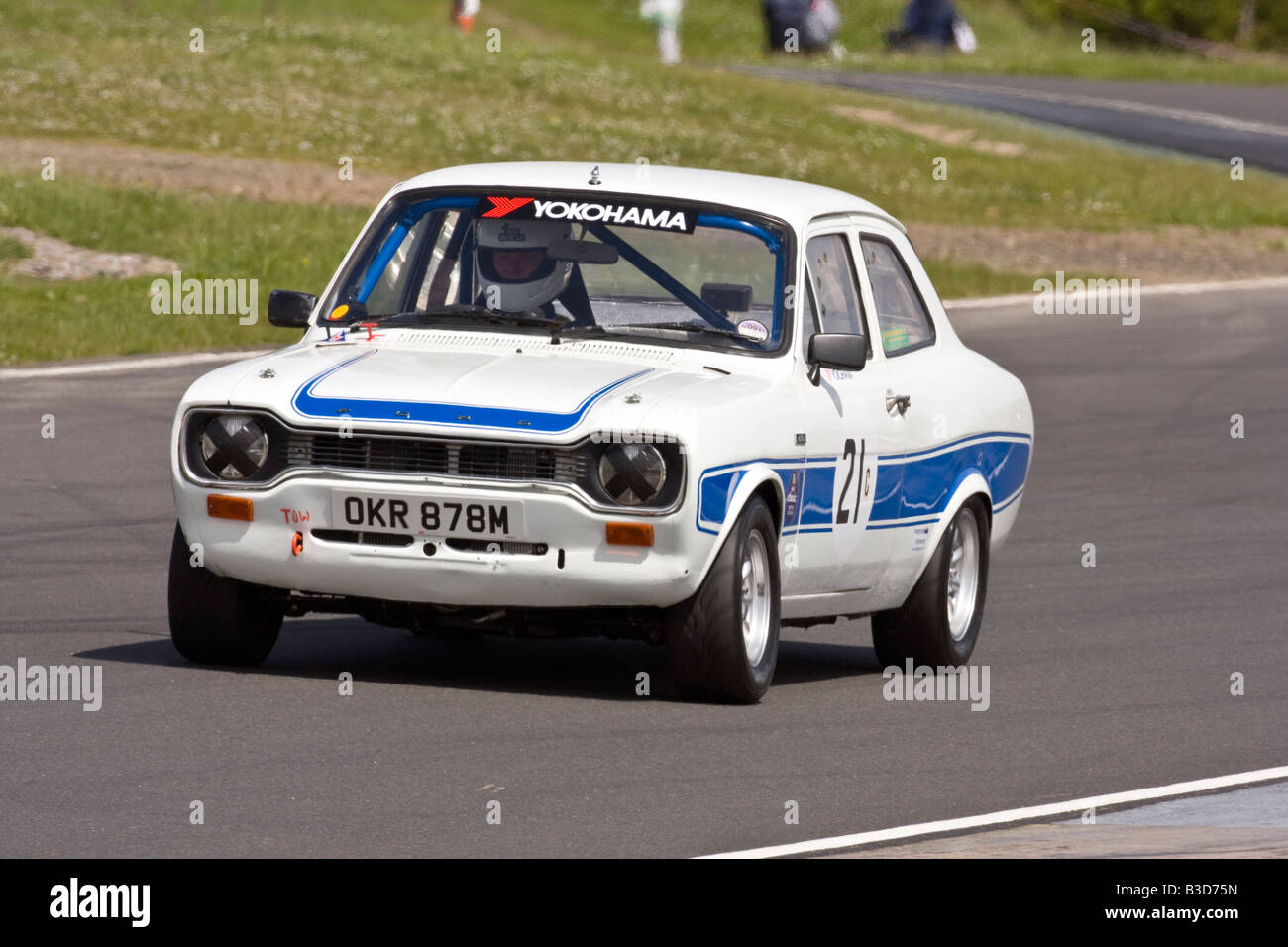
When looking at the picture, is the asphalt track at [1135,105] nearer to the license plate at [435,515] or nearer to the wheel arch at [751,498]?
the wheel arch at [751,498]

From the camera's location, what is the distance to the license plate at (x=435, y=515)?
8.45 m

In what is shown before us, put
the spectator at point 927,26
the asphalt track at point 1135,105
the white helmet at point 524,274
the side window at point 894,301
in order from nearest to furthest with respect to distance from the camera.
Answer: the white helmet at point 524,274
the side window at point 894,301
the asphalt track at point 1135,105
the spectator at point 927,26

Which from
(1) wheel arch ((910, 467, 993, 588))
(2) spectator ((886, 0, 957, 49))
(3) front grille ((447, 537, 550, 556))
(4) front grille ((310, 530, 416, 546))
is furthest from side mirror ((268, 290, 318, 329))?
(2) spectator ((886, 0, 957, 49))

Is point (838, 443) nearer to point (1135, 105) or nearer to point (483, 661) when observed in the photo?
point (483, 661)

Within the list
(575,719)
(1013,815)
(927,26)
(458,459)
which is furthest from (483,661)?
(927,26)

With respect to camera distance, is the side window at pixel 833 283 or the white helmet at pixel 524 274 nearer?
the white helmet at pixel 524 274

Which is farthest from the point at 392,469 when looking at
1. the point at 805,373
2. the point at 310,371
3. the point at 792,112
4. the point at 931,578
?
the point at 792,112

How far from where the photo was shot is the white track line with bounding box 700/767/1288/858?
22.4 ft

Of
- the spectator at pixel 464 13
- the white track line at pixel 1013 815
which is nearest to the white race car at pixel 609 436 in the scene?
the white track line at pixel 1013 815

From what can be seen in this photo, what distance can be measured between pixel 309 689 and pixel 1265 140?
111 ft

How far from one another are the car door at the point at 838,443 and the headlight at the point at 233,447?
184 cm

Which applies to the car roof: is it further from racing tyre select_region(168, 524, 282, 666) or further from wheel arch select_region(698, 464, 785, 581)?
racing tyre select_region(168, 524, 282, 666)

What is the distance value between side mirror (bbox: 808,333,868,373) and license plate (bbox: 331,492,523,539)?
1.42 meters

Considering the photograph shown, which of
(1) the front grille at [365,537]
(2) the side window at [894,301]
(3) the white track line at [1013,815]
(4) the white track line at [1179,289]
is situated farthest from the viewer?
(4) the white track line at [1179,289]
